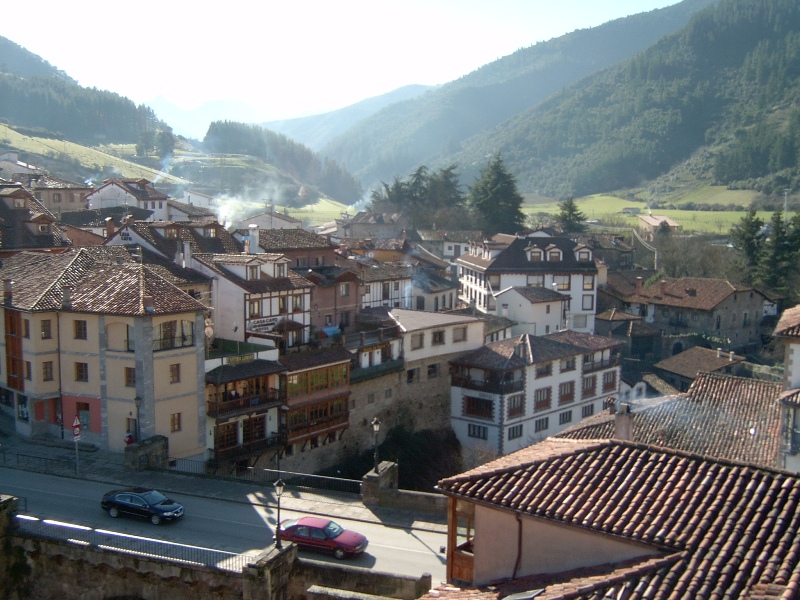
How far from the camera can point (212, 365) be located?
33875 mm

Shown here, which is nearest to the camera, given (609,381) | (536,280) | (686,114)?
(609,381)

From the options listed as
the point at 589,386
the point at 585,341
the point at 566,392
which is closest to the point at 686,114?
the point at 585,341

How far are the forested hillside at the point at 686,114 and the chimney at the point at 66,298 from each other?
134m

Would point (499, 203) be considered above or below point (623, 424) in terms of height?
above

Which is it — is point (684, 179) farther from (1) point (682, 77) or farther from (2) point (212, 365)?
(2) point (212, 365)

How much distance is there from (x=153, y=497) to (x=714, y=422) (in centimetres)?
2077

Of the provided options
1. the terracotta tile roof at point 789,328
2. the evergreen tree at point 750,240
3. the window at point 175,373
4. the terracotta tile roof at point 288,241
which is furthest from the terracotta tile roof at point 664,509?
the evergreen tree at point 750,240

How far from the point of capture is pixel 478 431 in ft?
152

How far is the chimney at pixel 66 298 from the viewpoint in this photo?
31.8 metres

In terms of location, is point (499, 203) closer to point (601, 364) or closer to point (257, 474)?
point (601, 364)

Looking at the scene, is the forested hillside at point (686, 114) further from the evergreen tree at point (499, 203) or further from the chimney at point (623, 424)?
the chimney at point (623, 424)

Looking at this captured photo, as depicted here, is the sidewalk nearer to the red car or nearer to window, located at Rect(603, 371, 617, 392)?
the red car

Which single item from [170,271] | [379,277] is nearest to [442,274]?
[379,277]

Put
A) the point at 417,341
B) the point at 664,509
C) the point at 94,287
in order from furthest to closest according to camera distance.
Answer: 1. the point at 417,341
2. the point at 94,287
3. the point at 664,509
